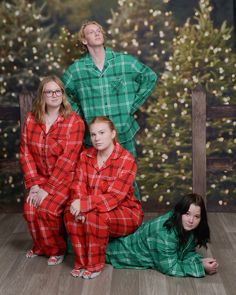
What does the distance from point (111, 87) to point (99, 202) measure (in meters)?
0.93

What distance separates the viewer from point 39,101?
12.9 feet

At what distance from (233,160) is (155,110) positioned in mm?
837

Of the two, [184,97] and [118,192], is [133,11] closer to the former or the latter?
[184,97]

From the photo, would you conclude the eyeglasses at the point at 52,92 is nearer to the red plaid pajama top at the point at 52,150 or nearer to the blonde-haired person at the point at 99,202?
the red plaid pajama top at the point at 52,150

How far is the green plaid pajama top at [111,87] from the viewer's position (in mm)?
4121

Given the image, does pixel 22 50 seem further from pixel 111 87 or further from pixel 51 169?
pixel 51 169

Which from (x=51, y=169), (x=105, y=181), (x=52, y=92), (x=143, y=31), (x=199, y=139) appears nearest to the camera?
(x=105, y=181)

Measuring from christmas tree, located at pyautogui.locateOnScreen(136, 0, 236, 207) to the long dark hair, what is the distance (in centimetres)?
183

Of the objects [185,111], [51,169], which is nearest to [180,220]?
[51,169]

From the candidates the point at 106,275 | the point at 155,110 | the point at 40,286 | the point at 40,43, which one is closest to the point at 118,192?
the point at 106,275

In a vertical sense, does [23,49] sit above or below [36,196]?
above

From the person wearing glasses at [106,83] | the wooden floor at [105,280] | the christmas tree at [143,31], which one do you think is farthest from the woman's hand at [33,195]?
the christmas tree at [143,31]

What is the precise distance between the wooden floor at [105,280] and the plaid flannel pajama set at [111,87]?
0.97 meters

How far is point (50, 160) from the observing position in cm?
394
